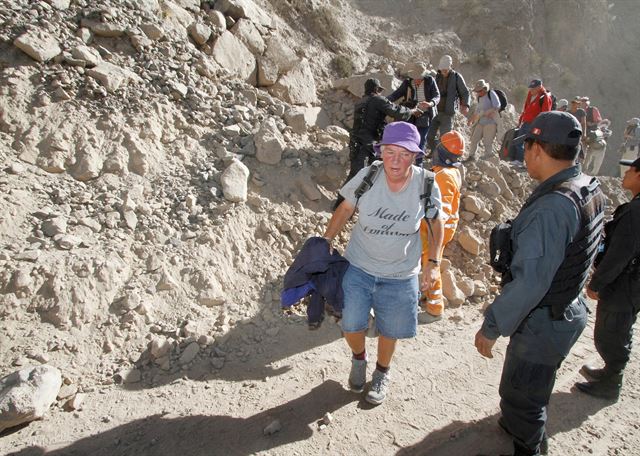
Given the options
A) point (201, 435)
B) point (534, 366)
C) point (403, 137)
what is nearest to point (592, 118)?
point (403, 137)

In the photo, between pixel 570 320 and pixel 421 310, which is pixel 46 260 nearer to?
pixel 421 310

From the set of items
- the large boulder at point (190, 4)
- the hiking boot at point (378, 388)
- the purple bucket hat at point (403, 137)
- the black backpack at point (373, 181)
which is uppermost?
the large boulder at point (190, 4)

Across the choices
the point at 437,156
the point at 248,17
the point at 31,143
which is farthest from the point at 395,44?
the point at 31,143

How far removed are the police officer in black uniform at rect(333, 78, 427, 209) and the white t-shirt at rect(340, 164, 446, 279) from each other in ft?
8.23

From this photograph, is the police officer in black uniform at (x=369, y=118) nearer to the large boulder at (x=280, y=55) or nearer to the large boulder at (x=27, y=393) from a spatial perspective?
the large boulder at (x=280, y=55)

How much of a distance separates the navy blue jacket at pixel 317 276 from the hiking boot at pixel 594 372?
2330 millimetres

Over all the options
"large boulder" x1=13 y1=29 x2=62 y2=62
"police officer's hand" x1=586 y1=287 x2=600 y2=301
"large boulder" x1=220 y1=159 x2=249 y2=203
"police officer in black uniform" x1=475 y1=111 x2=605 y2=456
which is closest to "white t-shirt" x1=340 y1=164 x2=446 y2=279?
"police officer in black uniform" x1=475 y1=111 x2=605 y2=456

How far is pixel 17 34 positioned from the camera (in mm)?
4770

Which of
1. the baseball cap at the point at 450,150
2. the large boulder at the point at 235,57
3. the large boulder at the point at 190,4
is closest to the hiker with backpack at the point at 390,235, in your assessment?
the baseball cap at the point at 450,150

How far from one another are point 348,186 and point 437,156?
60.0 inches

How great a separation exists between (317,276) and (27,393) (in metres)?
2.10

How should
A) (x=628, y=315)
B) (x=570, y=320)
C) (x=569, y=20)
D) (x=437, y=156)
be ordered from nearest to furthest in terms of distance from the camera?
(x=570, y=320)
(x=628, y=315)
(x=437, y=156)
(x=569, y=20)

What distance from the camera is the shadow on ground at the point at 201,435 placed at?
8.90 feet

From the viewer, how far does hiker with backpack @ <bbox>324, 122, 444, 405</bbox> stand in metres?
2.78
